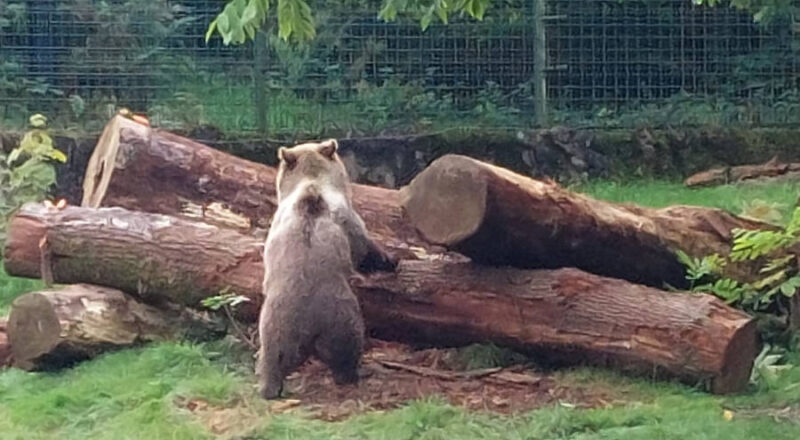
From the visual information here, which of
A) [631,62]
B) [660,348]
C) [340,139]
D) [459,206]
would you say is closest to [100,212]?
[459,206]

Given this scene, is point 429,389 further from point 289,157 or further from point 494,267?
point 289,157

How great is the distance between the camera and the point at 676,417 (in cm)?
647

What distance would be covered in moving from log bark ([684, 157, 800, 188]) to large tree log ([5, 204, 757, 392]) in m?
4.99

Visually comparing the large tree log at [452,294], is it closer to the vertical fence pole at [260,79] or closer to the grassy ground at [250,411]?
the grassy ground at [250,411]

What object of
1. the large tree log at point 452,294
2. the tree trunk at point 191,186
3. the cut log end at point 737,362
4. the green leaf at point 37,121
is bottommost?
the cut log end at point 737,362

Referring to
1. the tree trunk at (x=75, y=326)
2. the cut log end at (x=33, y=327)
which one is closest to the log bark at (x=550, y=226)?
the tree trunk at (x=75, y=326)

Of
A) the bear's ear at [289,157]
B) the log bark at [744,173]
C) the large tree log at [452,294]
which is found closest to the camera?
the large tree log at [452,294]

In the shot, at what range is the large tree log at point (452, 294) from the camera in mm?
6996

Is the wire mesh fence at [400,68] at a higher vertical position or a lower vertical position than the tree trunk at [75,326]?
higher

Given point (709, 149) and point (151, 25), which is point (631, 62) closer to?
point (709, 149)

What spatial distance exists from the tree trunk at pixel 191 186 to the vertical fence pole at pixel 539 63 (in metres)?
3.77

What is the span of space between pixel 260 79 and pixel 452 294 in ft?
17.2

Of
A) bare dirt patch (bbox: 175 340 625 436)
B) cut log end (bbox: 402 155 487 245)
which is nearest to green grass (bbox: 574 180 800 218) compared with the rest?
bare dirt patch (bbox: 175 340 625 436)

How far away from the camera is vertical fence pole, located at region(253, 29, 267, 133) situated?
1216 cm
